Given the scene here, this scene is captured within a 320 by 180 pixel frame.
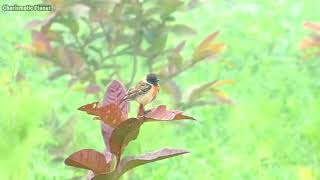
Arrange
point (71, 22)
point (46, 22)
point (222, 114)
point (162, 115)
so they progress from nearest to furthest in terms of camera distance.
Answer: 1. point (162, 115)
2. point (46, 22)
3. point (71, 22)
4. point (222, 114)

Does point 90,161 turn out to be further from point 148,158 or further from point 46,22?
point 46,22

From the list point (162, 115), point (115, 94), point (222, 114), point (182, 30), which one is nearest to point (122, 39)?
point (182, 30)

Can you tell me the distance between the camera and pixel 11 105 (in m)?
1.39

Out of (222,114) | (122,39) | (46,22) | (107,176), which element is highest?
(107,176)

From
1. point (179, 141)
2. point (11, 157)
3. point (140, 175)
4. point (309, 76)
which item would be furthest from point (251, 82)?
point (11, 157)

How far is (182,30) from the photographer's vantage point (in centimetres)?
252

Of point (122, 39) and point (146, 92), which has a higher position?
point (146, 92)

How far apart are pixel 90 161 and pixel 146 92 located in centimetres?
13

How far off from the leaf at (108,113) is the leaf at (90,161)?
0.04m

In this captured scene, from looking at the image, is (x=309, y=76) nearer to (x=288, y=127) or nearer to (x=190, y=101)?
(x=288, y=127)

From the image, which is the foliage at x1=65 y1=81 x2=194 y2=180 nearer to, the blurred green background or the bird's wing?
the bird's wing

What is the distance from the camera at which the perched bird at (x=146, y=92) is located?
1.06 m

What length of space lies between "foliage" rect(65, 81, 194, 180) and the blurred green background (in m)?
0.39

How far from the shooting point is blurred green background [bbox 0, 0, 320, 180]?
1596 millimetres
